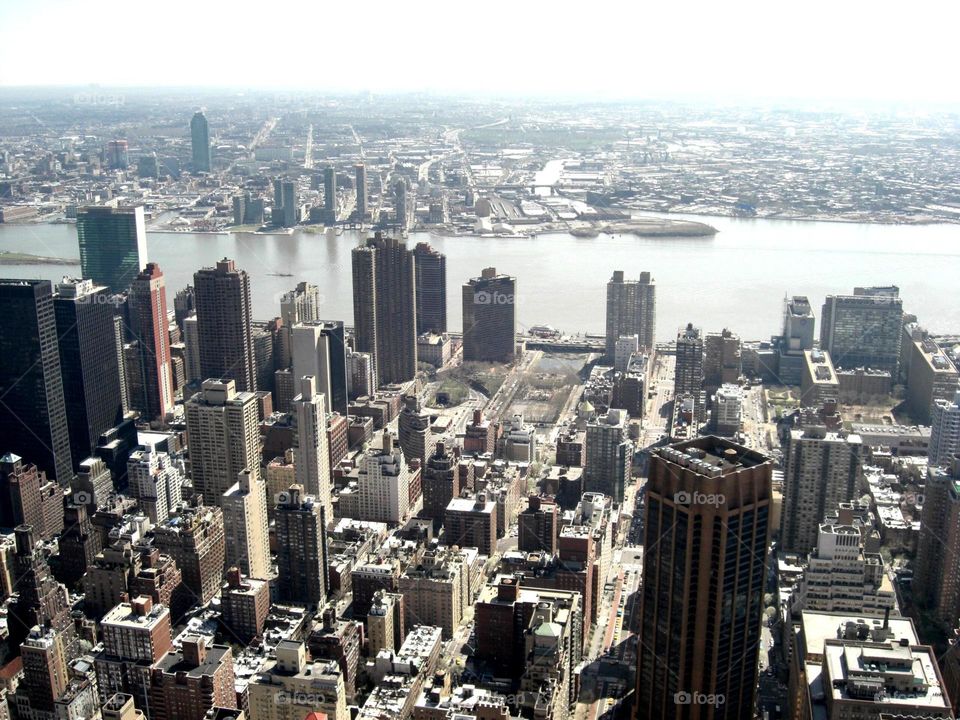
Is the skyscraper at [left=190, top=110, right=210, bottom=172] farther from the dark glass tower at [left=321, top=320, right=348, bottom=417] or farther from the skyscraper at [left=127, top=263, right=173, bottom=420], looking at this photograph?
the dark glass tower at [left=321, top=320, right=348, bottom=417]

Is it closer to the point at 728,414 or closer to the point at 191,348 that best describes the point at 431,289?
the point at 191,348

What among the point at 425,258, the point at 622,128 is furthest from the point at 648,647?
the point at 622,128

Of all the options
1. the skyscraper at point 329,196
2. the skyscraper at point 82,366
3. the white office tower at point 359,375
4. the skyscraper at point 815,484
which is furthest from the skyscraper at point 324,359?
the skyscraper at point 329,196

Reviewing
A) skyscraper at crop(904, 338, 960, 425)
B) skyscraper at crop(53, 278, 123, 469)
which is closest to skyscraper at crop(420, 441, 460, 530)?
skyscraper at crop(53, 278, 123, 469)

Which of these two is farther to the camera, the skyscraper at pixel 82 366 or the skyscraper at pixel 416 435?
the skyscraper at pixel 416 435

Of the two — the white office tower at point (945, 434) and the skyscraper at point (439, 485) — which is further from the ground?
the white office tower at point (945, 434)

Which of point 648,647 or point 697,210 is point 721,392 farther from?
point 697,210

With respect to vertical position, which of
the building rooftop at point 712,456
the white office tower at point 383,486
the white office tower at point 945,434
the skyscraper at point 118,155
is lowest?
the white office tower at point 383,486

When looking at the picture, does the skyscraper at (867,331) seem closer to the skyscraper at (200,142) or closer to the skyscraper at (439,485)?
the skyscraper at (439,485)
